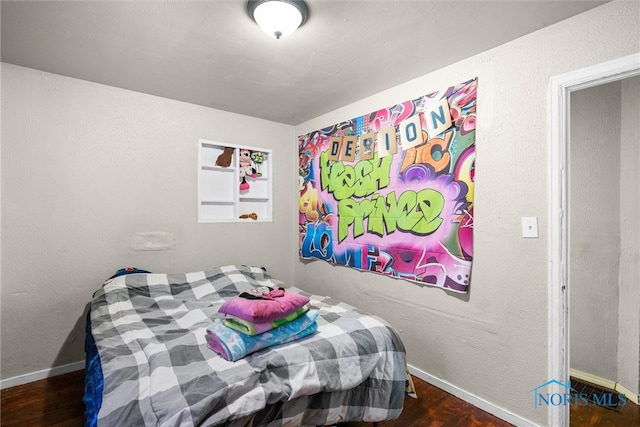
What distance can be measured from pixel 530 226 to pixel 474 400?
119cm

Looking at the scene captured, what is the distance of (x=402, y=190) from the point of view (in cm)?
246

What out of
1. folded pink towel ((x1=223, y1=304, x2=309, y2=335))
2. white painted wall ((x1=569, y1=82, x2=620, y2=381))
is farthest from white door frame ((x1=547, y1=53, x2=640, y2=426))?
folded pink towel ((x1=223, y1=304, x2=309, y2=335))

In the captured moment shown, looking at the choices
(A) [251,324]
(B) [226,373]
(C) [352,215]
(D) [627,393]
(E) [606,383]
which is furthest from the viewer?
(C) [352,215]

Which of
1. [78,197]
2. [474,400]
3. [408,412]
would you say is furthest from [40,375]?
[474,400]

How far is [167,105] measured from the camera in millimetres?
2850

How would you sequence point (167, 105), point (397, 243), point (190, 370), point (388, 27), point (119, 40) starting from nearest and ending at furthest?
point (190, 370), point (388, 27), point (119, 40), point (397, 243), point (167, 105)

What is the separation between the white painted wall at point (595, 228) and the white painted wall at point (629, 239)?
1.2 inches

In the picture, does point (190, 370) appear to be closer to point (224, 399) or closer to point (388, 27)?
point (224, 399)

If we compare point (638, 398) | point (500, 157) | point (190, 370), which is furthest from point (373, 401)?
point (638, 398)

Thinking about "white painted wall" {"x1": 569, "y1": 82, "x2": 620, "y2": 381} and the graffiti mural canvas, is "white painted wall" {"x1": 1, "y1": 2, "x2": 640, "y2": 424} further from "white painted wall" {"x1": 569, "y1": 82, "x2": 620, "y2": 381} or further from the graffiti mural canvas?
"white painted wall" {"x1": 569, "y1": 82, "x2": 620, "y2": 381}

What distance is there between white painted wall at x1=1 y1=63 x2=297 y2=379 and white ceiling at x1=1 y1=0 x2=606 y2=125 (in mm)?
238

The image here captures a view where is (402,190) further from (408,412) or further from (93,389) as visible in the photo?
(93,389)

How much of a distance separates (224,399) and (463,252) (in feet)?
5.45

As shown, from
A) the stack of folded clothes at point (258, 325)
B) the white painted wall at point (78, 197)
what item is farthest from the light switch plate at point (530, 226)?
the white painted wall at point (78, 197)
